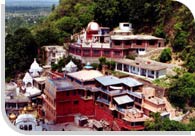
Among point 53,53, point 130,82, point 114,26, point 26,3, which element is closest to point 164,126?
point 130,82

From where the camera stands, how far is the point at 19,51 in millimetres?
5219

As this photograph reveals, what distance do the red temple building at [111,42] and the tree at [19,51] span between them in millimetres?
390

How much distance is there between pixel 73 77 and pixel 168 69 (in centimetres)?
89

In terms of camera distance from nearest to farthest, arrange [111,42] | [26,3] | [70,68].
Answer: [26,3] → [70,68] → [111,42]

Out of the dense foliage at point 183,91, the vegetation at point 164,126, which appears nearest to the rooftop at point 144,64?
the dense foliage at point 183,91

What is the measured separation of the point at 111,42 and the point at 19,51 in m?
0.89

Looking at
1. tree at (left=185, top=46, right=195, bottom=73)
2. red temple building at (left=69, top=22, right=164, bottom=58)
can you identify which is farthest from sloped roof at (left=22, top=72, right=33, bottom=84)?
tree at (left=185, top=46, right=195, bottom=73)

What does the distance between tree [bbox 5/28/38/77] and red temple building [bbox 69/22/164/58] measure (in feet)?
1.28

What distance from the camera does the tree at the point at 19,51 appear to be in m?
5.08

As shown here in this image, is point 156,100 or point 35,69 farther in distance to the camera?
point 35,69

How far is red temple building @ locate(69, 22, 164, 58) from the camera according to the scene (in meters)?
5.21

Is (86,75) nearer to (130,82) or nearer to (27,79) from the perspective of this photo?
(130,82)

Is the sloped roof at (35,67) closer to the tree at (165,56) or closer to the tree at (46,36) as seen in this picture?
the tree at (46,36)

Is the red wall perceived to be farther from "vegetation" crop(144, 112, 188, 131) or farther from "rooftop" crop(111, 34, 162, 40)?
"rooftop" crop(111, 34, 162, 40)
